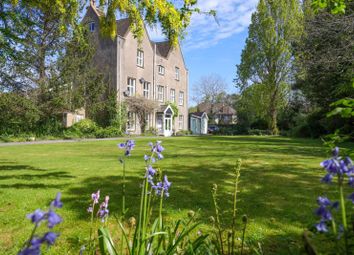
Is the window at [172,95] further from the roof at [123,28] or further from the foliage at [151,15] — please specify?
the foliage at [151,15]

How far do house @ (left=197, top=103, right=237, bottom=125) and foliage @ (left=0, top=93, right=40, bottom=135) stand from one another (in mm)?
56327

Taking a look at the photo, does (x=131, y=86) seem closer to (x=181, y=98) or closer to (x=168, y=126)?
(x=168, y=126)

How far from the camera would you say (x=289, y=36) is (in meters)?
41.7

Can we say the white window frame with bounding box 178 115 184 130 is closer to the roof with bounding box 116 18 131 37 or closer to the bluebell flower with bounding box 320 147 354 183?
the roof with bounding box 116 18 131 37

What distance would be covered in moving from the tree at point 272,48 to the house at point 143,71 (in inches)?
414

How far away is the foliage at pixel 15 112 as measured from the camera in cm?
2498

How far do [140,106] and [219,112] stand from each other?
5255 centimetres

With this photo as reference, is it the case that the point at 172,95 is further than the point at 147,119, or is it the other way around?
the point at 172,95

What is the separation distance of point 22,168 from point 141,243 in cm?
866

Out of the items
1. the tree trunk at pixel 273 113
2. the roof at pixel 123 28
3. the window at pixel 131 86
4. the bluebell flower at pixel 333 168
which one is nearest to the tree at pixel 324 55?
the tree trunk at pixel 273 113

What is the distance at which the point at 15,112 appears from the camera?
83.7 feet

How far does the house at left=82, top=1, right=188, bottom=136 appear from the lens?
33.5m

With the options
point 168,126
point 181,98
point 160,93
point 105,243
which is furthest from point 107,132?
point 105,243

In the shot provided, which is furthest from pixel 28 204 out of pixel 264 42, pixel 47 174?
pixel 264 42
